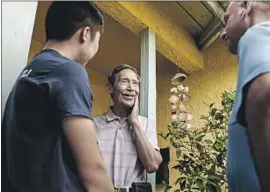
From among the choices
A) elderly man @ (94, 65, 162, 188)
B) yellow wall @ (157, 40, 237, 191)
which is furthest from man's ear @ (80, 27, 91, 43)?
yellow wall @ (157, 40, 237, 191)

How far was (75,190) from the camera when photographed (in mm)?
1086

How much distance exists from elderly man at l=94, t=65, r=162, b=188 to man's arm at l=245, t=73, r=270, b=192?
1400 mm

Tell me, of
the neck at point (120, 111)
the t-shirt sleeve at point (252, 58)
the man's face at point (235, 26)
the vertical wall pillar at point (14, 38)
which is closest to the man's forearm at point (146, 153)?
the neck at point (120, 111)

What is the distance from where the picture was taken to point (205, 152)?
128 inches

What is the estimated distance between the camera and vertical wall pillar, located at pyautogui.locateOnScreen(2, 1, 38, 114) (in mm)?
1293

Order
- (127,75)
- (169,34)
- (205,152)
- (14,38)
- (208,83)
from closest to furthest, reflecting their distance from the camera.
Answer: (14,38)
(127,75)
(205,152)
(169,34)
(208,83)

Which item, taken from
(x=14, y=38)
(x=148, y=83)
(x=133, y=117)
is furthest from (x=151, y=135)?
(x=14, y=38)

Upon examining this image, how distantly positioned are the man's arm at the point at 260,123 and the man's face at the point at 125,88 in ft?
5.33

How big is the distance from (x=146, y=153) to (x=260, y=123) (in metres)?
1.48

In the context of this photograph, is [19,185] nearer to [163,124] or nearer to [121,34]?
[121,34]

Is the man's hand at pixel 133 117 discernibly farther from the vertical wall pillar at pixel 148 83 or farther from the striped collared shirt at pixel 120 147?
the vertical wall pillar at pixel 148 83

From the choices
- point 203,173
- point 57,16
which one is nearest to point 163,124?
point 203,173

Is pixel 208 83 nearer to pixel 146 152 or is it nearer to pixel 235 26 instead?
pixel 146 152

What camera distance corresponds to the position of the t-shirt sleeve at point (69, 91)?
108 centimetres
